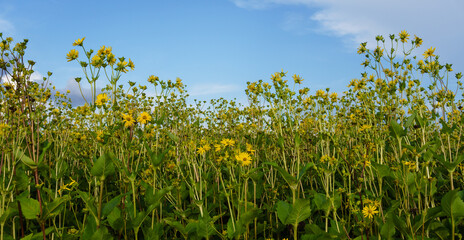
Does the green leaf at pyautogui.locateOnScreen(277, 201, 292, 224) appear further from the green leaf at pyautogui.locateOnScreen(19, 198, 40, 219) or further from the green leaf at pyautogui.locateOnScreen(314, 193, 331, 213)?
the green leaf at pyautogui.locateOnScreen(19, 198, 40, 219)

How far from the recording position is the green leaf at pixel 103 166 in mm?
2357

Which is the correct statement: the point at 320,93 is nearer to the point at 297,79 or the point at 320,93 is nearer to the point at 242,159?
the point at 297,79

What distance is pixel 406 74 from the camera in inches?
176

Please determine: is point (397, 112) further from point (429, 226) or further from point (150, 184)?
point (150, 184)

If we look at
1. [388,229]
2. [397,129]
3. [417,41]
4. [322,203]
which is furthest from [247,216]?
[417,41]

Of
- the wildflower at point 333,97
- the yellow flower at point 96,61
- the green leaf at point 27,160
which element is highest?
the yellow flower at point 96,61

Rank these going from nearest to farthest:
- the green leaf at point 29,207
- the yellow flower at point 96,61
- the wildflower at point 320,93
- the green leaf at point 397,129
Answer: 1. the green leaf at point 29,207
2. the green leaf at point 397,129
3. the yellow flower at point 96,61
4. the wildflower at point 320,93

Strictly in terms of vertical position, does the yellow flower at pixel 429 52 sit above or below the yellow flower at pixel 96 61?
above

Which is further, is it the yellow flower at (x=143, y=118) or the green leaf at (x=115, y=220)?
the yellow flower at (x=143, y=118)

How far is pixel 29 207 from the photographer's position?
94.0 inches

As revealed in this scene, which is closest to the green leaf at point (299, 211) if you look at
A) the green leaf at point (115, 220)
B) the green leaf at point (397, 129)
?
the green leaf at point (397, 129)

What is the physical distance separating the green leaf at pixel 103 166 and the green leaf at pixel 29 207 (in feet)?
1.62

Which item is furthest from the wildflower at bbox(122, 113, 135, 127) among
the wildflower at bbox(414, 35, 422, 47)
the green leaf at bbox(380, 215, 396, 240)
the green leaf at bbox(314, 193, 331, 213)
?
the wildflower at bbox(414, 35, 422, 47)

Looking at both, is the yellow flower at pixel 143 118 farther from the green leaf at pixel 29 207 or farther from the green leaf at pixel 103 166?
the green leaf at pixel 29 207
